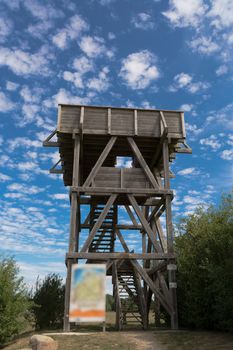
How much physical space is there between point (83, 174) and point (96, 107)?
6.41 m

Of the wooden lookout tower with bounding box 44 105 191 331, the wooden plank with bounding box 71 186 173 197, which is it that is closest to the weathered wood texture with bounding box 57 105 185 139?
the wooden lookout tower with bounding box 44 105 191 331

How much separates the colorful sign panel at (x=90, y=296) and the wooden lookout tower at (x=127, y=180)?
1716mm

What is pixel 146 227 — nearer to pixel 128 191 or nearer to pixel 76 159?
pixel 128 191

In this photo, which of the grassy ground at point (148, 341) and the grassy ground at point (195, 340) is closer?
the grassy ground at point (195, 340)

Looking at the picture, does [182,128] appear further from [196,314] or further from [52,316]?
[52,316]

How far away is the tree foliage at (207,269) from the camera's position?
541 inches

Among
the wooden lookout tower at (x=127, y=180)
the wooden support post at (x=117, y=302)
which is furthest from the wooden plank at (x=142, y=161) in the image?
the wooden support post at (x=117, y=302)

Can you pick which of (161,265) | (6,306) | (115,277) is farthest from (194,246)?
Answer: (6,306)

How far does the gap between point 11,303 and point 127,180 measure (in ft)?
28.2

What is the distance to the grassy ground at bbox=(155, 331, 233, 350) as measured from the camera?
12344 mm

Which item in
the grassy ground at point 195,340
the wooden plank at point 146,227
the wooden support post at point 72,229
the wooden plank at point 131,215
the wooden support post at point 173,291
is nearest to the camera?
the grassy ground at point 195,340

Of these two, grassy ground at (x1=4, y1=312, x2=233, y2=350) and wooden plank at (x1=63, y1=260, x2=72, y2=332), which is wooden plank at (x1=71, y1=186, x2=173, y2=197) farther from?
grassy ground at (x1=4, y1=312, x2=233, y2=350)

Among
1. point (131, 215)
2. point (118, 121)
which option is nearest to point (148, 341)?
point (131, 215)

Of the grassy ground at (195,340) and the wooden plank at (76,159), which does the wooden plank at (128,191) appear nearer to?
the wooden plank at (76,159)
